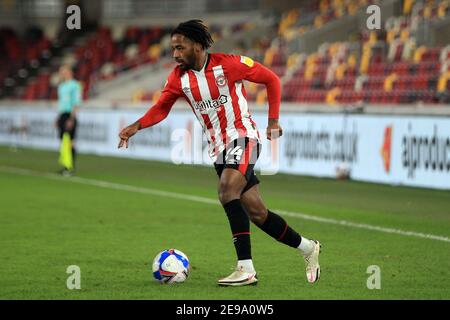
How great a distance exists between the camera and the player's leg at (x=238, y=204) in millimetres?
7980

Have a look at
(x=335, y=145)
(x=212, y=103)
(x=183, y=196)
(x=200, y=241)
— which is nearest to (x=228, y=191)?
(x=212, y=103)

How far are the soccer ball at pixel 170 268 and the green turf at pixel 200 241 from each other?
0.09 m

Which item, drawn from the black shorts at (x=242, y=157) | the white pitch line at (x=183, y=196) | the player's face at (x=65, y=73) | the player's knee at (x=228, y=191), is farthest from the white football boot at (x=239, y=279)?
the player's face at (x=65, y=73)

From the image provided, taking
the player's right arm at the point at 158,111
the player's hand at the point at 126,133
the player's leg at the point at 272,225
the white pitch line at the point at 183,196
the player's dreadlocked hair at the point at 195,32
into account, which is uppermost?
the player's dreadlocked hair at the point at 195,32

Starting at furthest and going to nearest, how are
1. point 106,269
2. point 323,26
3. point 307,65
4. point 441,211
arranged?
point 323,26 → point 307,65 → point 441,211 → point 106,269

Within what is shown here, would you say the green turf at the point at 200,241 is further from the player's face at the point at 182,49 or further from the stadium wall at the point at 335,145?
the player's face at the point at 182,49

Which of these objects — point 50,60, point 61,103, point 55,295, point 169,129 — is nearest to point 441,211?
point 55,295

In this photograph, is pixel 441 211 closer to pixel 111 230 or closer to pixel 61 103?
pixel 111 230

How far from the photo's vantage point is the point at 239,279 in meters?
7.91

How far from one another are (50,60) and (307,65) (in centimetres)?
1777

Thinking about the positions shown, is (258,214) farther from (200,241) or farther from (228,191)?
(200,241)

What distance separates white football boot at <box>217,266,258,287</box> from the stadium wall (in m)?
8.66

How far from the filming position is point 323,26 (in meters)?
30.6

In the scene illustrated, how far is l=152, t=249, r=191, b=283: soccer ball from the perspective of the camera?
807 cm
